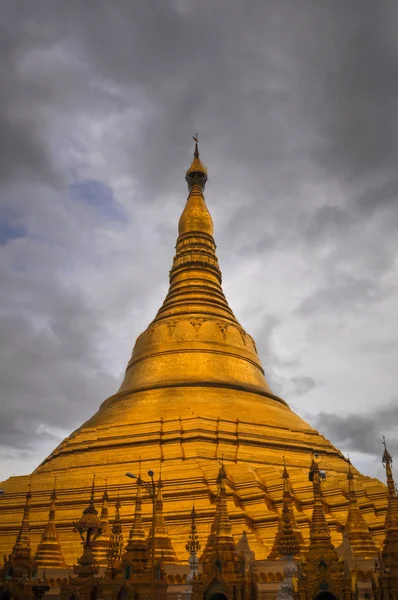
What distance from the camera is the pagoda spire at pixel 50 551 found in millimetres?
17891

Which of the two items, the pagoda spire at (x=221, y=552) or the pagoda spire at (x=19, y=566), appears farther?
the pagoda spire at (x=19, y=566)

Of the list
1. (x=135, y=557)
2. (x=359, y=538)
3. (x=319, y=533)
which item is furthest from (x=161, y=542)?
(x=319, y=533)

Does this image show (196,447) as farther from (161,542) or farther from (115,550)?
(115,550)

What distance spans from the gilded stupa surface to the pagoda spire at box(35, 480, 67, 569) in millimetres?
783

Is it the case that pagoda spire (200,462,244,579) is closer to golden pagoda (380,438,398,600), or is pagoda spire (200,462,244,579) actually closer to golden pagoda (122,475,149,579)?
golden pagoda (122,475,149,579)

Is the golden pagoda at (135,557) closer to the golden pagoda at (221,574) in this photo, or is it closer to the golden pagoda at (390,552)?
the golden pagoda at (221,574)

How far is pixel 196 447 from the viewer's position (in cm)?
2283

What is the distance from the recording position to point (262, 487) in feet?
67.4

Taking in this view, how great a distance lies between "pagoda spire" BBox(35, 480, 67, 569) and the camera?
17.9m

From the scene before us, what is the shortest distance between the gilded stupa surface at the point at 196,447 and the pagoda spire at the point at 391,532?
2.72 metres

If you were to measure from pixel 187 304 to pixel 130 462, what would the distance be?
37.5 feet

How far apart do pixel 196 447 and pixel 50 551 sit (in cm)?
679

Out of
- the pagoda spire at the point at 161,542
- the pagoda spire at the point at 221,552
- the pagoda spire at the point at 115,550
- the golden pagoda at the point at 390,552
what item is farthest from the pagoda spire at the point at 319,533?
the pagoda spire at the point at 161,542

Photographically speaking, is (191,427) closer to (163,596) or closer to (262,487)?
(262,487)
